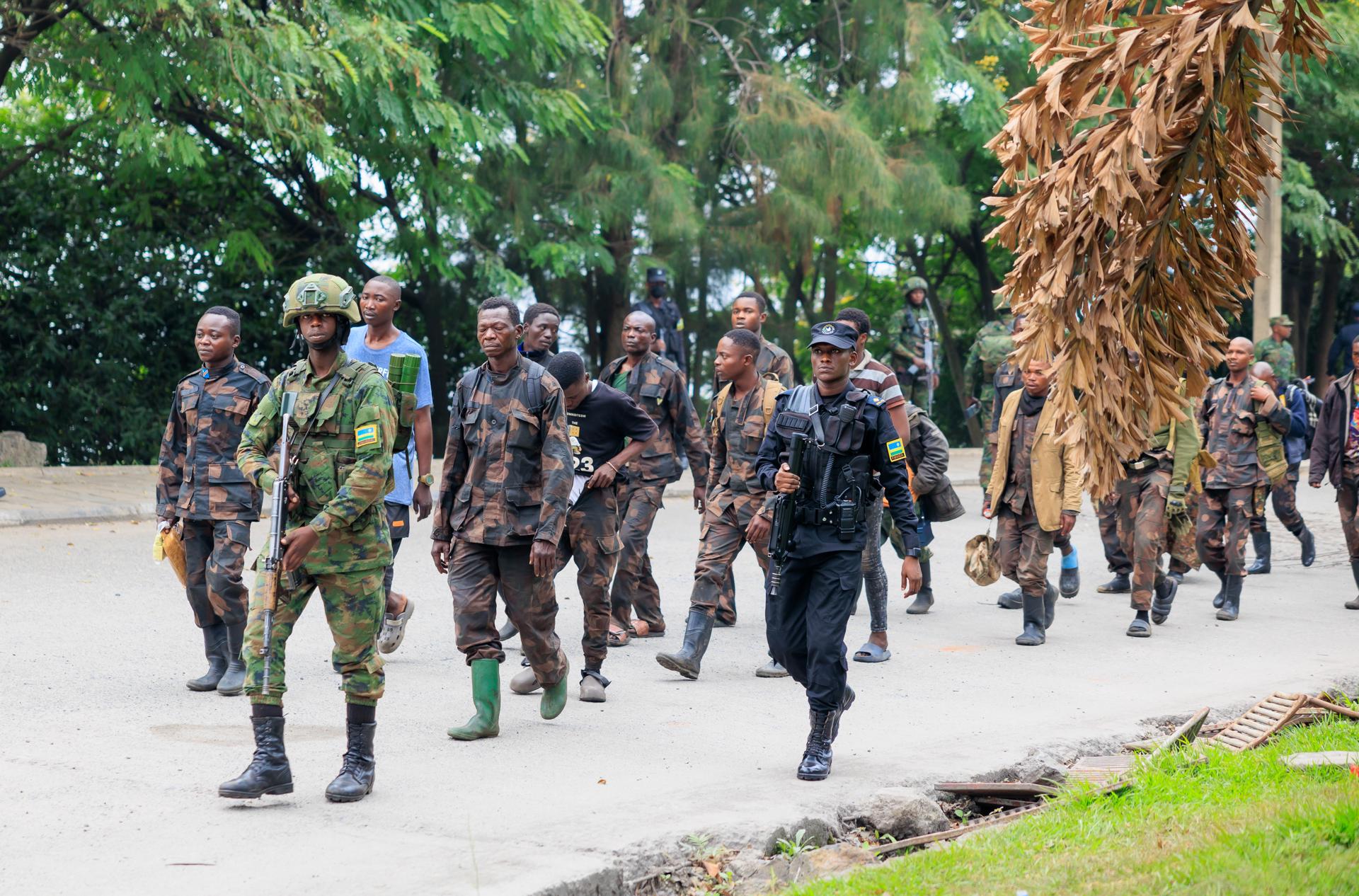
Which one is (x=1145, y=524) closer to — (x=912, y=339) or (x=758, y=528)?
(x=758, y=528)

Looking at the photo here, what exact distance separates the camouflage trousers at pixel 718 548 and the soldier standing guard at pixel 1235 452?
426cm

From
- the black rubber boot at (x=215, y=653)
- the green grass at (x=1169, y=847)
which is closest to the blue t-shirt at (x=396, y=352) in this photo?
the black rubber boot at (x=215, y=653)

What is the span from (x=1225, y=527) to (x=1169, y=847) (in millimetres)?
6797

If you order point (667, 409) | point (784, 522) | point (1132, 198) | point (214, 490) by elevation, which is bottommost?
point (784, 522)

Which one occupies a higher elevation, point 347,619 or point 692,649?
point 347,619

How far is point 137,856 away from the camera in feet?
15.6

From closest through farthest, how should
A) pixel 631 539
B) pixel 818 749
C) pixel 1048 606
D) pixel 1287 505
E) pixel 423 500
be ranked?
pixel 818 749
pixel 423 500
pixel 631 539
pixel 1048 606
pixel 1287 505

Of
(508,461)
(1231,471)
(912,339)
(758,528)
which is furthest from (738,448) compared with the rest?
(912,339)

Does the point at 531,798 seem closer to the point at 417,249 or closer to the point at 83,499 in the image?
the point at 83,499

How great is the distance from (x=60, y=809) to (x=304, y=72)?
9.16m

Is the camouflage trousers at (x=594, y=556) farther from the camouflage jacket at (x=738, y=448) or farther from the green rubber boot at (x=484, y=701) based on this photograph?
the green rubber boot at (x=484, y=701)

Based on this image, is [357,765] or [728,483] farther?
[728,483]

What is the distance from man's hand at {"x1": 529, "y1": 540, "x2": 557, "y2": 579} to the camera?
6.40 meters

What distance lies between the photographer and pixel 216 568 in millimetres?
7121
